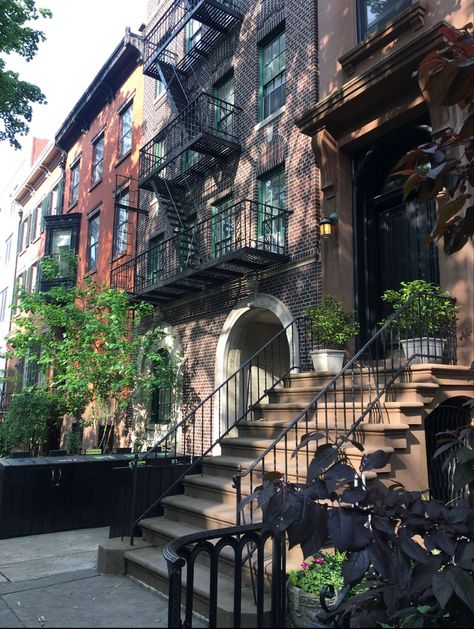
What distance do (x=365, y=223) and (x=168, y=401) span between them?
662 centimetres

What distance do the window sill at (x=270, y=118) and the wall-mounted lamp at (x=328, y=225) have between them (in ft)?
9.44

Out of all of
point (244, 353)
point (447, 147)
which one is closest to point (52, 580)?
point (447, 147)

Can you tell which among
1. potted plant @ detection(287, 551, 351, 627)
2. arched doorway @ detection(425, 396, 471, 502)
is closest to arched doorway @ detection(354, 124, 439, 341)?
arched doorway @ detection(425, 396, 471, 502)

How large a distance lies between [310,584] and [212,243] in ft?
28.3

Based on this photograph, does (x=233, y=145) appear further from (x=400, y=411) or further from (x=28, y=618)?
(x=28, y=618)

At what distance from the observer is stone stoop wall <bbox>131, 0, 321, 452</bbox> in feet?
30.9

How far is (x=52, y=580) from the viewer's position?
5633 millimetres

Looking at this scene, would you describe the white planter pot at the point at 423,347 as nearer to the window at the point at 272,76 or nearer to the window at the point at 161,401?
the window at the point at 272,76

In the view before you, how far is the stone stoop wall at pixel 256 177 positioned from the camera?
30.9 feet

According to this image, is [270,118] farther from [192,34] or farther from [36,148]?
[36,148]

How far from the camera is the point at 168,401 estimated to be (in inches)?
515

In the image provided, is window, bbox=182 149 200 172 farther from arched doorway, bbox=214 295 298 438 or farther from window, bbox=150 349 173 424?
window, bbox=150 349 173 424

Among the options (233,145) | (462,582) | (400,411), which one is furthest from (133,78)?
(462,582)

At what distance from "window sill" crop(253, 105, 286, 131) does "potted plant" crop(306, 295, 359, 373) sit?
421 centimetres
